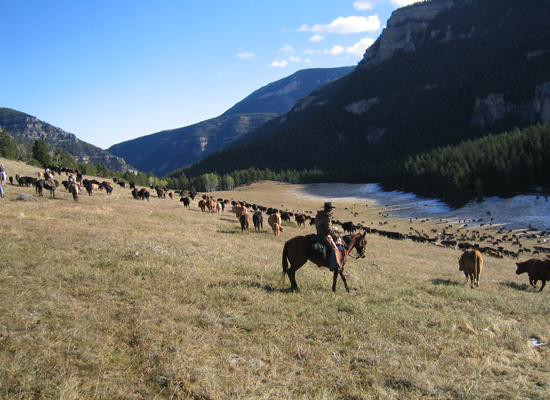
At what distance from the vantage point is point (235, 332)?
7055mm

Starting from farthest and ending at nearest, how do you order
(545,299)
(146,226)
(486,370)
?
(146,226)
(545,299)
(486,370)

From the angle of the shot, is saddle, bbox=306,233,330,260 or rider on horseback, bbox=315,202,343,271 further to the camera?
saddle, bbox=306,233,330,260

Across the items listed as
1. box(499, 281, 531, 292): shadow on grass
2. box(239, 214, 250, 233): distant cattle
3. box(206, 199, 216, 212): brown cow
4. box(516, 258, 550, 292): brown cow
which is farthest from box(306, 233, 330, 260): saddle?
box(206, 199, 216, 212): brown cow

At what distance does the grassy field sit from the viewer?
5.14 metres

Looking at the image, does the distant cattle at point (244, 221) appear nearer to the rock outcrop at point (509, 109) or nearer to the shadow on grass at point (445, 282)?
the shadow on grass at point (445, 282)

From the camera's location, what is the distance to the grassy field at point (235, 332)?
202 inches

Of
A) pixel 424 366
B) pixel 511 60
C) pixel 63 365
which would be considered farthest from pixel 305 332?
pixel 511 60

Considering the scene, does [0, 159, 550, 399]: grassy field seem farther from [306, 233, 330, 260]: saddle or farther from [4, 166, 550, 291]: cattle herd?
[4, 166, 550, 291]: cattle herd

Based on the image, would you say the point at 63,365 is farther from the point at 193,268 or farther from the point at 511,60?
the point at 511,60

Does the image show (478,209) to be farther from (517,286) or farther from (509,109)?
(509,109)

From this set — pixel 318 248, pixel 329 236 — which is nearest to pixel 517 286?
pixel 329 236

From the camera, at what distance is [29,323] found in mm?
6215

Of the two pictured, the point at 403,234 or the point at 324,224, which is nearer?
the point at 324,224

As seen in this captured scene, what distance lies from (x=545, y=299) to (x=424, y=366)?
10.7 metres
